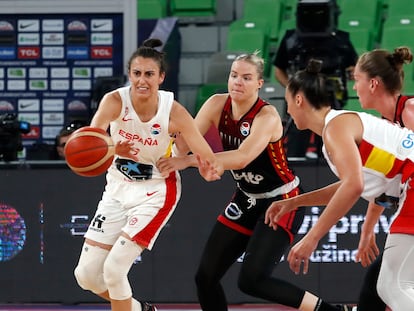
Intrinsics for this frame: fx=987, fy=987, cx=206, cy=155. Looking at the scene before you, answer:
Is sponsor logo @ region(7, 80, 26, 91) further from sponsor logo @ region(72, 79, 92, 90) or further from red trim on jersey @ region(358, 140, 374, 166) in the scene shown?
red trim on jersey @ region(358, 140, 374, 166)

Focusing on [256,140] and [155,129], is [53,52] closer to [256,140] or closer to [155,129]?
[155,129]

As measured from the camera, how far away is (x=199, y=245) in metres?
7.64

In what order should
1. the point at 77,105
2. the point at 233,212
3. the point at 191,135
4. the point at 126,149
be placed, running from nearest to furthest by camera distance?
the point at 126,149, the point at 191,135, the point at 233,212, the point at 77,105

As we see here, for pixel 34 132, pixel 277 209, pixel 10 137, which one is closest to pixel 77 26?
pixel 34 132

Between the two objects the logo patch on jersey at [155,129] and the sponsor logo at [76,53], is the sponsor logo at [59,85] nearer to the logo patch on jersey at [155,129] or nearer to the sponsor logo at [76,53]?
the sponsor logo at [76,53]

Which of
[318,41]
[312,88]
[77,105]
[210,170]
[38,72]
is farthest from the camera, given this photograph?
[38,72]

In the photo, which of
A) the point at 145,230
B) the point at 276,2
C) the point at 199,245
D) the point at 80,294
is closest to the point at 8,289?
the point at 80,294

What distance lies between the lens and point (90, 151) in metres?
5.39

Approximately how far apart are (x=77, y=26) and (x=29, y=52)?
0.65m

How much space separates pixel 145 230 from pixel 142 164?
39 cm

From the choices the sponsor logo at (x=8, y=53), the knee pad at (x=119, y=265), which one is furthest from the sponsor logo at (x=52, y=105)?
the knee pad at (x=119, y=265)

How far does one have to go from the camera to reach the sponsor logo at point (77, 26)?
1127cm

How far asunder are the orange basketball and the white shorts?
497mm

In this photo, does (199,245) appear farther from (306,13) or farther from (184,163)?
(306,13)
